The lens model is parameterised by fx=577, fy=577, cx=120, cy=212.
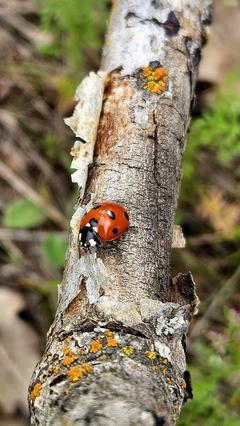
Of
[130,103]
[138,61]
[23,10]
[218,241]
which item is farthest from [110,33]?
[23,10]

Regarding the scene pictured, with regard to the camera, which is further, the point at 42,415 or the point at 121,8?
the point at 121,8

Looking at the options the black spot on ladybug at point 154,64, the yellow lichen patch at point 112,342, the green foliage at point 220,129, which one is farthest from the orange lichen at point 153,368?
the green foliage at point 220,129

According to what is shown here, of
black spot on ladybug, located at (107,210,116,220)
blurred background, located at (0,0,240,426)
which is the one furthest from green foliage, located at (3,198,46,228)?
black spot on ladybug, located at (107,210,116,220)

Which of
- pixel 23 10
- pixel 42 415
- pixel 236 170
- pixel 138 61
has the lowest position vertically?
pixel 42 415

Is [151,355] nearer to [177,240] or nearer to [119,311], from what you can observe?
[119,311]

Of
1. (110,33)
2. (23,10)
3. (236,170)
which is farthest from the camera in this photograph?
(23,10)

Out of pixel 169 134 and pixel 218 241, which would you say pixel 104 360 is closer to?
pixel 169 134

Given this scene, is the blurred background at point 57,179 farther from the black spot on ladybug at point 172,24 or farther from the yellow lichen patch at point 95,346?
the yellow lichen patch at point 95,346
